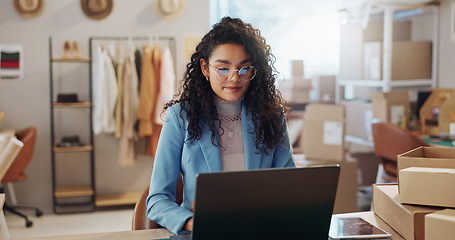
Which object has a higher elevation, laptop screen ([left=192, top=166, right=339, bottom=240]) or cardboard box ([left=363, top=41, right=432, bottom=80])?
cardboard box ([left=363, top=41, right=432, bottom=80])

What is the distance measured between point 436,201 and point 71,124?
423 centimetres

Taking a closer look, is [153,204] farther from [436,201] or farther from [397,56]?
[397,56]

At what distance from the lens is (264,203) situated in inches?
44.5

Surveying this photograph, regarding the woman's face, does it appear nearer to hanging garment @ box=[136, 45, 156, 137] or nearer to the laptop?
the laptop

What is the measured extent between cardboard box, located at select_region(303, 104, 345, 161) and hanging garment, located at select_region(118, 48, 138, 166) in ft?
6.53

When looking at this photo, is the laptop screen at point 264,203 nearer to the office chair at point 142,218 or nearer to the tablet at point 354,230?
the tablet at point 354,230

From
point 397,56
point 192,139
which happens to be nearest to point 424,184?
point 192,139

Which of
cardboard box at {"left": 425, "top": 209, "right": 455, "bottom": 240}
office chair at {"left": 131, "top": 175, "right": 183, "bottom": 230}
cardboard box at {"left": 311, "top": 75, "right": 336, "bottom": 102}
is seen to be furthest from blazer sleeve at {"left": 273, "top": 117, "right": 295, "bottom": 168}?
cardboard box at {"left": 311, "top": 75, "right": 336, "bottom": 102}

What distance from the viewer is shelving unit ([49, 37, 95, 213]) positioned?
15.6ft

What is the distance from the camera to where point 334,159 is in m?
3.59

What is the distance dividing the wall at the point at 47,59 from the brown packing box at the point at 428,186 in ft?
13.1

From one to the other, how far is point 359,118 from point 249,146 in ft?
11.7

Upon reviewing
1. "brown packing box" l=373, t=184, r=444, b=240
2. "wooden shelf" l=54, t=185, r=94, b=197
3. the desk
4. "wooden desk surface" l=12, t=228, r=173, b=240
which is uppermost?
"brown packing box" l=373, t=184, r=444, b=240

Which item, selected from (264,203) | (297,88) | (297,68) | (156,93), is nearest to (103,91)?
(156,93)
